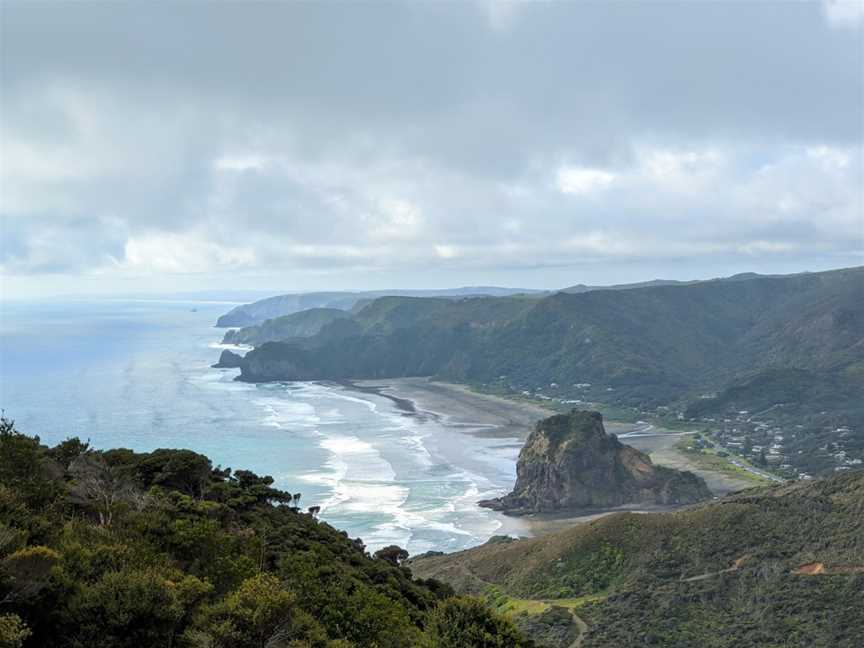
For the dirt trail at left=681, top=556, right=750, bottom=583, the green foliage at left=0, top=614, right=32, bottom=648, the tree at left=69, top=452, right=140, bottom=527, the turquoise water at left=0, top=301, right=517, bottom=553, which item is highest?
the green foliage at left=0, top=614, right=32, bottom=648

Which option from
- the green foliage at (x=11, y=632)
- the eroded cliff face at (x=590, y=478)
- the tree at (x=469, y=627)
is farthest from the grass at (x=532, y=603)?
the green foliage at (x=11, y=632)

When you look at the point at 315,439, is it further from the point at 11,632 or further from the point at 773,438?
the point at 11,632

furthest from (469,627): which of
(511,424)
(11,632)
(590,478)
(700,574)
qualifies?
(511,424)

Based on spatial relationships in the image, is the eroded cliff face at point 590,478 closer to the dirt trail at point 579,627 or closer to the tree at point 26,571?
the dirt trail at point 579,627

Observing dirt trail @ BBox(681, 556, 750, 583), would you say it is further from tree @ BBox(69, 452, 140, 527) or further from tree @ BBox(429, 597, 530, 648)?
tree @ BBox(69, 452, 140, 527)

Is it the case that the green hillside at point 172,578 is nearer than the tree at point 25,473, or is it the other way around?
the green hillside at point 172,578

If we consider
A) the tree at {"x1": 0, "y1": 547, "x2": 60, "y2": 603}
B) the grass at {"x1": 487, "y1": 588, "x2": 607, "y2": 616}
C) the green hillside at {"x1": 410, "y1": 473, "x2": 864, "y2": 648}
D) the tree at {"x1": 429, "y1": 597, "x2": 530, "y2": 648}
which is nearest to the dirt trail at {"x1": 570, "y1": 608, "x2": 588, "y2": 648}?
the green hillside at {"x1": 410, "y1": 473, "x2": 864, "y2": 648}
